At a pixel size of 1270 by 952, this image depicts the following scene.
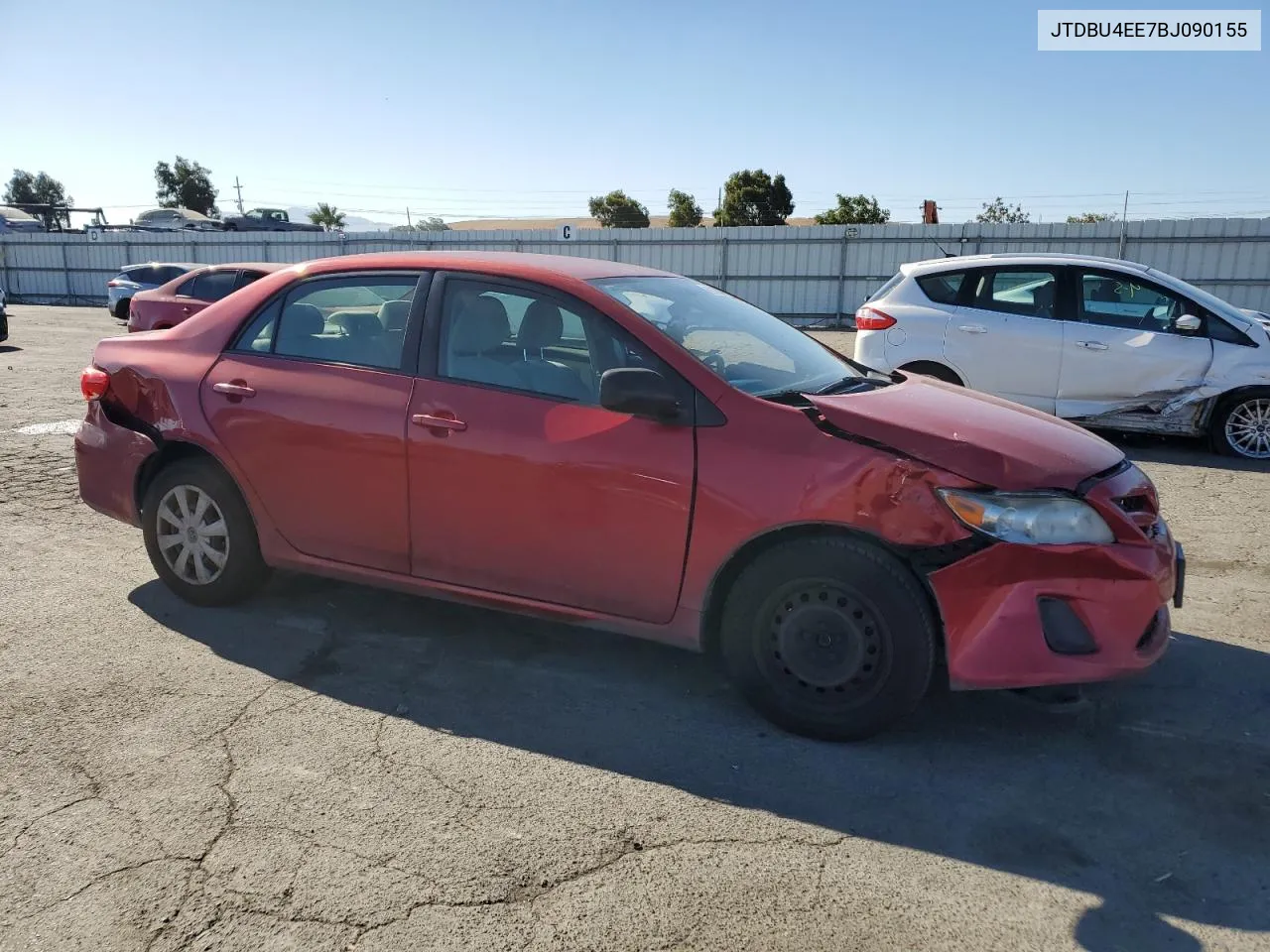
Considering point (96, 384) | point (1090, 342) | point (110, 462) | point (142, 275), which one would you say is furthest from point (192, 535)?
point (142, 275)

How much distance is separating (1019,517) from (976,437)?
0.33 metres

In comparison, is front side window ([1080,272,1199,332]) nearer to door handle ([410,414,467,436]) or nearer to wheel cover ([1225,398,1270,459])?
wheel cover ([1225,398,1270,459])

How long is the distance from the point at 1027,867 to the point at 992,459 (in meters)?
1.24

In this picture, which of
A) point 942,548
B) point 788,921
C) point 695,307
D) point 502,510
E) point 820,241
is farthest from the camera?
point 820,241

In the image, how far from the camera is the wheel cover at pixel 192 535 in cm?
438

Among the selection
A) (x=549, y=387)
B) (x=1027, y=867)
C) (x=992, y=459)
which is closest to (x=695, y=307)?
(x=549, y=387)

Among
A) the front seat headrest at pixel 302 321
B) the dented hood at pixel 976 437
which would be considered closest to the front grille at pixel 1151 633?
the dented hood at pixel 976 437

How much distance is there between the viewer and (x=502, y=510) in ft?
12.1

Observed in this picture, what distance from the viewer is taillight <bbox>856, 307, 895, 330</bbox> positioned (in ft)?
28.8

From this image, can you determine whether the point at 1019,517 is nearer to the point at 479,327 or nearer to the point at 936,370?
the point at 479,327

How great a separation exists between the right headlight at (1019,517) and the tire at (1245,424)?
6062mm

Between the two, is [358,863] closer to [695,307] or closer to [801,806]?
[801,806]

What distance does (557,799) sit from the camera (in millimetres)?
2982

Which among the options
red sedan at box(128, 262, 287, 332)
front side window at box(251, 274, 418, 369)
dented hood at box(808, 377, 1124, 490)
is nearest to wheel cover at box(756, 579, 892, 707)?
dented hood at box(808, 377, 1124, 490)
